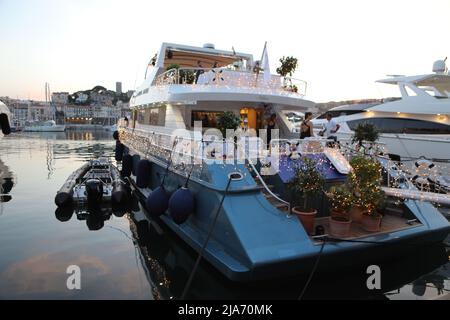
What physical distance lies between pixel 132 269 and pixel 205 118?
19.8 feet

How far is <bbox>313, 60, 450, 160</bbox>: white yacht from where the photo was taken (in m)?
17.1

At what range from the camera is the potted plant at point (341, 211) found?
636 cm

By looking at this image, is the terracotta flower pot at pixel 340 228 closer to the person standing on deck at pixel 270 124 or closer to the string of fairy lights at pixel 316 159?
the string of fairy lights at pixel 316 159

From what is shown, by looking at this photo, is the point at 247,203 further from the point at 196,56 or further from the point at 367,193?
the point at 196,56

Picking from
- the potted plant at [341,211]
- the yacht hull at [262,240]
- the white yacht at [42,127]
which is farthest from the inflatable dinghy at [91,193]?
the white yacht at [42,127]

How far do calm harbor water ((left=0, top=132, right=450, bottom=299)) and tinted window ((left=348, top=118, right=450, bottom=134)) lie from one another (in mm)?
11738

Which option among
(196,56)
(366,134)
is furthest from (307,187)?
(196,56)

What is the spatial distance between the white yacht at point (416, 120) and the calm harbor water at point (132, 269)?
10.7 m

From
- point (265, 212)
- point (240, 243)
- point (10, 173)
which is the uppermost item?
point (265, 212)

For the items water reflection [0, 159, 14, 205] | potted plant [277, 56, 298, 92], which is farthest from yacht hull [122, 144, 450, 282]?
water reflection [0, 159, 14, 205]

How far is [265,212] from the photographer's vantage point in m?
6.25

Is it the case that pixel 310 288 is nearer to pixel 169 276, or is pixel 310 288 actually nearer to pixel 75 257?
pixel 169 276
